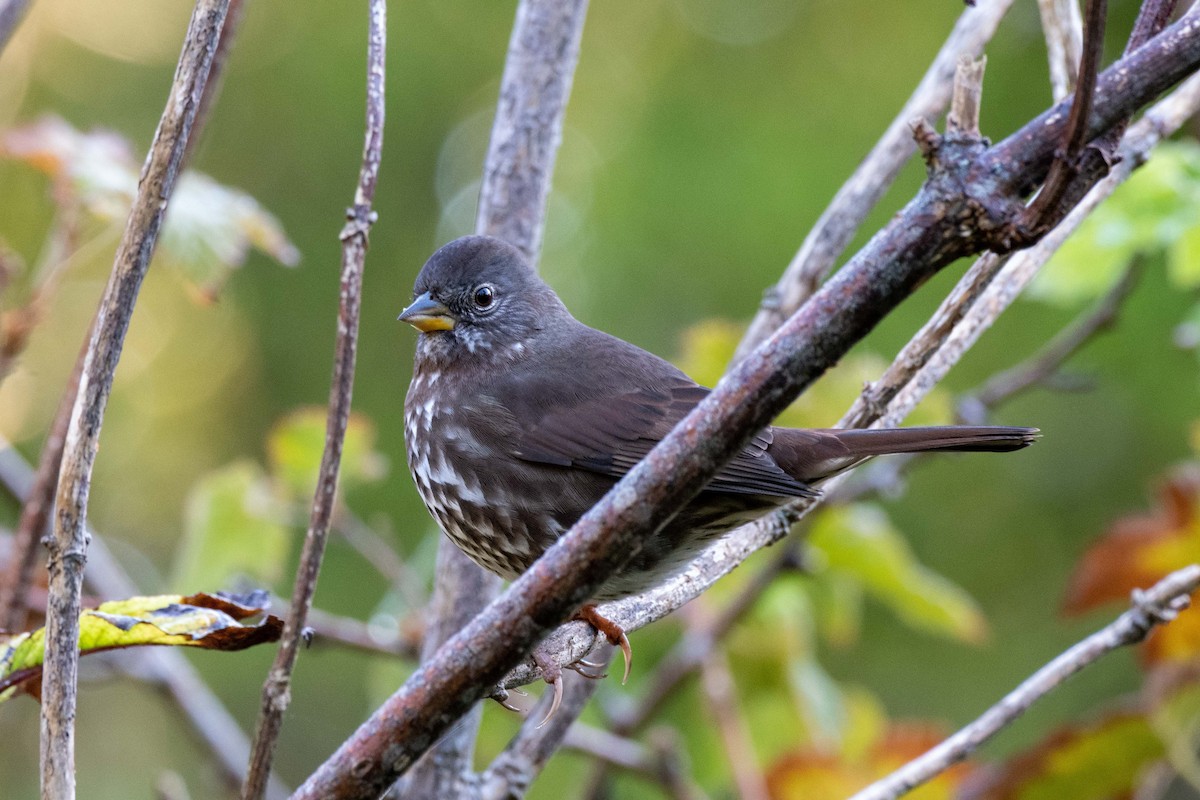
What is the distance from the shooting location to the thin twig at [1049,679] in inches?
92.8

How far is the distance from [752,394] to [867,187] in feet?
5.74

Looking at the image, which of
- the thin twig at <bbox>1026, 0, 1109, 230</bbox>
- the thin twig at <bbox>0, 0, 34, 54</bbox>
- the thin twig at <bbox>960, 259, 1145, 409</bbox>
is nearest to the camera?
the thin twig at <bbox>1026, 0, 1109, 230</bbox>

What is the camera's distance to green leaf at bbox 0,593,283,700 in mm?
1749

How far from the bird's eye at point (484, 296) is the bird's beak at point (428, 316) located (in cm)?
10

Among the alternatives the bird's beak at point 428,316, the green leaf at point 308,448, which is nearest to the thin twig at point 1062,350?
the bird's beak at point 428,316

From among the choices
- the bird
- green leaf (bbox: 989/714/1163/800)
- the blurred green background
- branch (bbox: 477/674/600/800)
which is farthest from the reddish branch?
the blurred green background

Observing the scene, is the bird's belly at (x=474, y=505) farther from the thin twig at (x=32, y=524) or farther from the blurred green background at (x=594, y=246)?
the blurred green background at (x=594, y=246)

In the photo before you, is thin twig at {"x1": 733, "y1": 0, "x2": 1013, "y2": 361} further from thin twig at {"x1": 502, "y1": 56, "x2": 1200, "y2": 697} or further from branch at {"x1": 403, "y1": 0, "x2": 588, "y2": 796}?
branch at {"x1": 403, "y1": 0, "x2": 588, "y2": 796}

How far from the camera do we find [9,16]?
2305 millimetres

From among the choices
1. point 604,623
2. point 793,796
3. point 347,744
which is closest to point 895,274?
point 347,744

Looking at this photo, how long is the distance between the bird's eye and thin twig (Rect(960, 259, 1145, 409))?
1429 millimetres

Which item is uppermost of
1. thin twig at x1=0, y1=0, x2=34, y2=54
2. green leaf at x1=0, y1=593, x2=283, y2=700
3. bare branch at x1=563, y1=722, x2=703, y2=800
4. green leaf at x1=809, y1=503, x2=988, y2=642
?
thin twig at x1=0, y1=0, x2=34, y2=54

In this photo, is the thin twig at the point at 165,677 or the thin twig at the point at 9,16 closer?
the thin twig at the point at 9,16

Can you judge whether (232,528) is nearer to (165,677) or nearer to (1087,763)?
(165,677)
